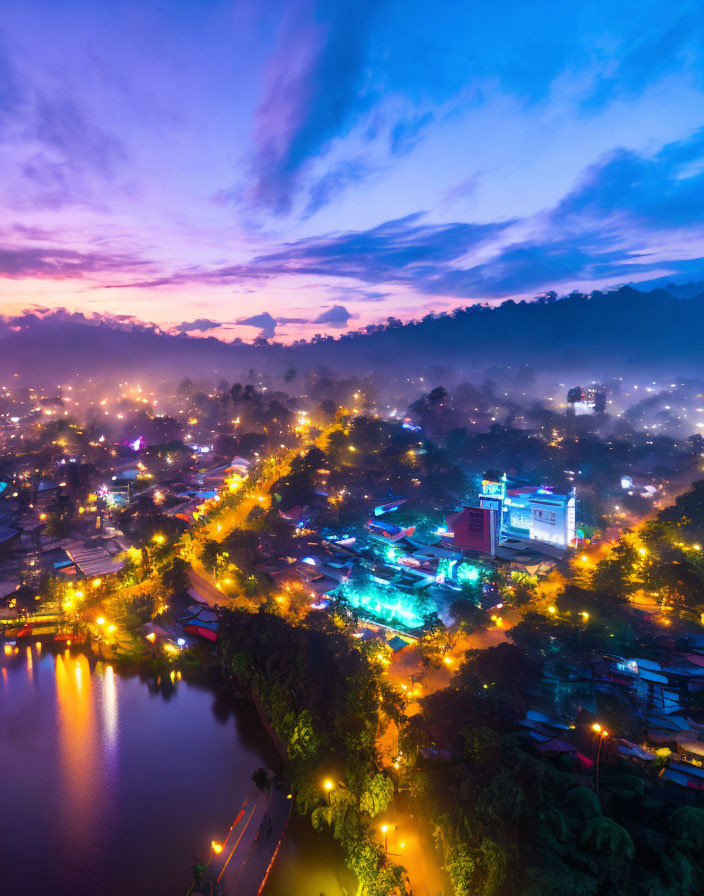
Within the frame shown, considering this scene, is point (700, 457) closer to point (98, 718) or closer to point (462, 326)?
point (98, 718)

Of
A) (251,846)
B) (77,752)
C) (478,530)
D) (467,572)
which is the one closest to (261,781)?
(251,846)

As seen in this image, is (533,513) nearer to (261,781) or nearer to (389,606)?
(389,606)

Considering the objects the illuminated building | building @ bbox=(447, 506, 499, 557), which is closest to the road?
building @ bbox=(447, 506, 499, 557)

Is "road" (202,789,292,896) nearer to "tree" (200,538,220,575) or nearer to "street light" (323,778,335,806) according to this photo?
"street light" (323,778,335,806)

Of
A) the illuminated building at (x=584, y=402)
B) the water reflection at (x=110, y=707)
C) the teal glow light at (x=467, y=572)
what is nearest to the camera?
the water reflection at (x=110, y=707)

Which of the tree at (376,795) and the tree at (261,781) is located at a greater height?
the tree at (376,795)

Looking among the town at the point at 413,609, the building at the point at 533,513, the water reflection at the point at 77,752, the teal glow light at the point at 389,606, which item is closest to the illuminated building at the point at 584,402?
the town at the point at 413,609

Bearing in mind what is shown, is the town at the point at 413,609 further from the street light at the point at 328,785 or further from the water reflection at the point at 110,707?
the water reflection at the point at 110,707
